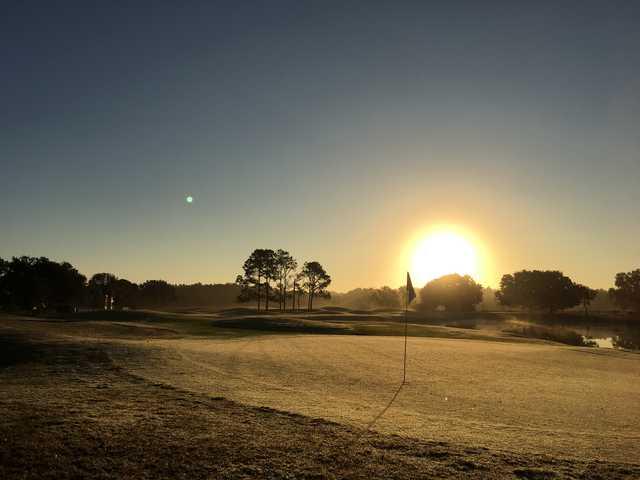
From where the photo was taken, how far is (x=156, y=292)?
160875 mm

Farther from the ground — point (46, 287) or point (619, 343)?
point (46, 287)

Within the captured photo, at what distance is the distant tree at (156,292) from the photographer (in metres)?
161

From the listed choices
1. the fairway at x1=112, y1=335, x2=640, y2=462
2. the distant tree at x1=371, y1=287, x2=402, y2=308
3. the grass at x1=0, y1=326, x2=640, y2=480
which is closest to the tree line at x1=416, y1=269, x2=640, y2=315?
the distant tree at x1=371, y1=287, x2=402, y2=308

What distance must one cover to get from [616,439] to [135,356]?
17.3 m

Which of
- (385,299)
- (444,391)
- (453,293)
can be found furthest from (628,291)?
(444,391)

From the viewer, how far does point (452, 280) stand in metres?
136

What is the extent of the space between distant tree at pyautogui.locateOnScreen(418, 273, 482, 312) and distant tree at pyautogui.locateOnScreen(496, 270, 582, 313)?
12.6 metres

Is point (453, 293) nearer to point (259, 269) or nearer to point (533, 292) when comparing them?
point (533, 292)

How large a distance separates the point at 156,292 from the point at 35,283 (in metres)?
59.7

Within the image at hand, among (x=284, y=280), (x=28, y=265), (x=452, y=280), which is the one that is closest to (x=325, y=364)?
(x=284, y=280)

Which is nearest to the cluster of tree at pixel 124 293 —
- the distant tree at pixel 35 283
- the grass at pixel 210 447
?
the distant tree at pixel 35 283

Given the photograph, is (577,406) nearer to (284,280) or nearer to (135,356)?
(135,356)

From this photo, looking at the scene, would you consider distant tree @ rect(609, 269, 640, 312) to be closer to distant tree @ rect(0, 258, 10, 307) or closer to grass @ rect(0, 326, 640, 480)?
grass @ rect(0, 326, 640, 480)

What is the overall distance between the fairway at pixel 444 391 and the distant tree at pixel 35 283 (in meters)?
92.1
